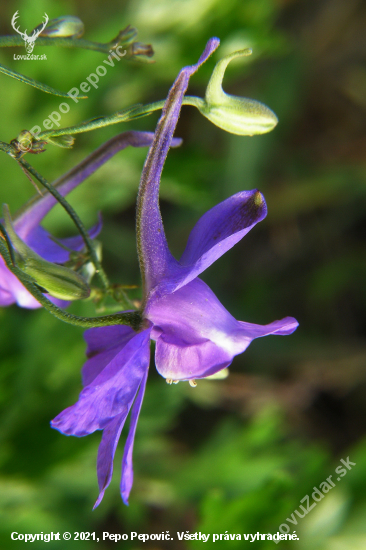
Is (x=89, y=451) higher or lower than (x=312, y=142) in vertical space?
lower

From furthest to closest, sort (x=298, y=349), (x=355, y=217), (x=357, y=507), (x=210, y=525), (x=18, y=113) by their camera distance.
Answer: (x=355, y=217), (x=298, y=349), (x=357, y=507), (x=18, y=113), (x=210, y=525)

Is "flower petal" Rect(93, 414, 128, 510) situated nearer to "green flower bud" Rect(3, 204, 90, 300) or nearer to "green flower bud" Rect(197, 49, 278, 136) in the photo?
"green flower bud" Rect(3, 204, 90, 300)

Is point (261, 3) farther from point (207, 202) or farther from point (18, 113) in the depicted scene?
point (18, 113)

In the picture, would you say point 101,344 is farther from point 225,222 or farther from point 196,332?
point 225,222

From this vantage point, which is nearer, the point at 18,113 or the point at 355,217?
the point at 18,113

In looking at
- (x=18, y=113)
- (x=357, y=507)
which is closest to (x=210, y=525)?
(x=357, y=507)

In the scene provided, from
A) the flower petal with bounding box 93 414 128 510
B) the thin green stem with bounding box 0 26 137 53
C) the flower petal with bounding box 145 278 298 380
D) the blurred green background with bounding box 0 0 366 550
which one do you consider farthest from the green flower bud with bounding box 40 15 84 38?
the blurred green background with bounding box 0 0 366 550

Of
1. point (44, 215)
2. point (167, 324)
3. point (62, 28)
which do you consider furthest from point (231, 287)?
point (62, 28)
